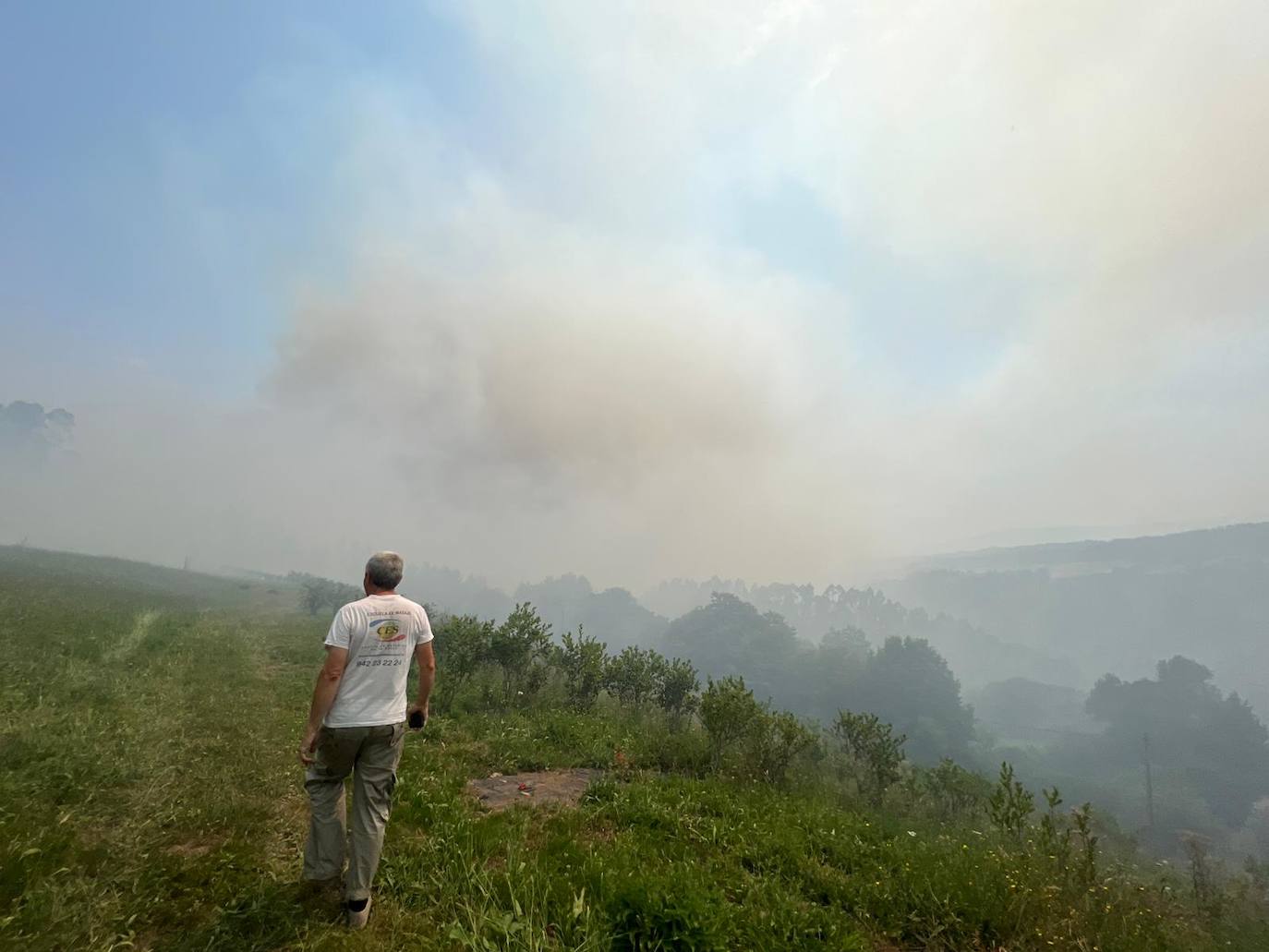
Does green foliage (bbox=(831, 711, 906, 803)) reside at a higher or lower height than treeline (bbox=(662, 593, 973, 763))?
higher

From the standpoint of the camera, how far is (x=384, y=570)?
5781 millimetres

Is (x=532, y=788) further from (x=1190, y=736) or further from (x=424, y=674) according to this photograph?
(x=1190, y=736)

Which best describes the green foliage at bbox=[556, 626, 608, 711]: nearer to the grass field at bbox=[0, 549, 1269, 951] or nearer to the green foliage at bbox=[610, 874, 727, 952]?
the grass field at bbox=[0, 549, 1269, 951]

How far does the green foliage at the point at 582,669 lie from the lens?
22.3 metres

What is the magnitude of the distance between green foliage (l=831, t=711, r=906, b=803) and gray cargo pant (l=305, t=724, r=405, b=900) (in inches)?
685

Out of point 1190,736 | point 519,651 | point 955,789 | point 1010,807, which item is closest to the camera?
point 1010,807

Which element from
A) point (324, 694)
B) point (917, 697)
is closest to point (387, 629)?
point (324, 694)

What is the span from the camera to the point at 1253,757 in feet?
367

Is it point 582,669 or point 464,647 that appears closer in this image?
point 464,647

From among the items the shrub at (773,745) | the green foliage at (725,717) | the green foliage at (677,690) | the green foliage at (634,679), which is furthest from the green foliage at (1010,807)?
the green foliage at (634,679)

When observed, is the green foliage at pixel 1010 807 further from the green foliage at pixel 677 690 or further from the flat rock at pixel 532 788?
the green foliage at pixel 677 690

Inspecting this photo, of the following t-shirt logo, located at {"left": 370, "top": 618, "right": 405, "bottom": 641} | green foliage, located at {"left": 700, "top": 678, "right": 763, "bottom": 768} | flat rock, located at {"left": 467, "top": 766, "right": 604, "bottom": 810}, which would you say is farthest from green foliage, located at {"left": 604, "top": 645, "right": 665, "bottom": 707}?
t-shirt logo, located at {"left": 370, "top": 618, "right": 405, "bottom": 641}

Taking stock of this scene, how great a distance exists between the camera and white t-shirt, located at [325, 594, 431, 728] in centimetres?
528

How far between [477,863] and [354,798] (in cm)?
200
